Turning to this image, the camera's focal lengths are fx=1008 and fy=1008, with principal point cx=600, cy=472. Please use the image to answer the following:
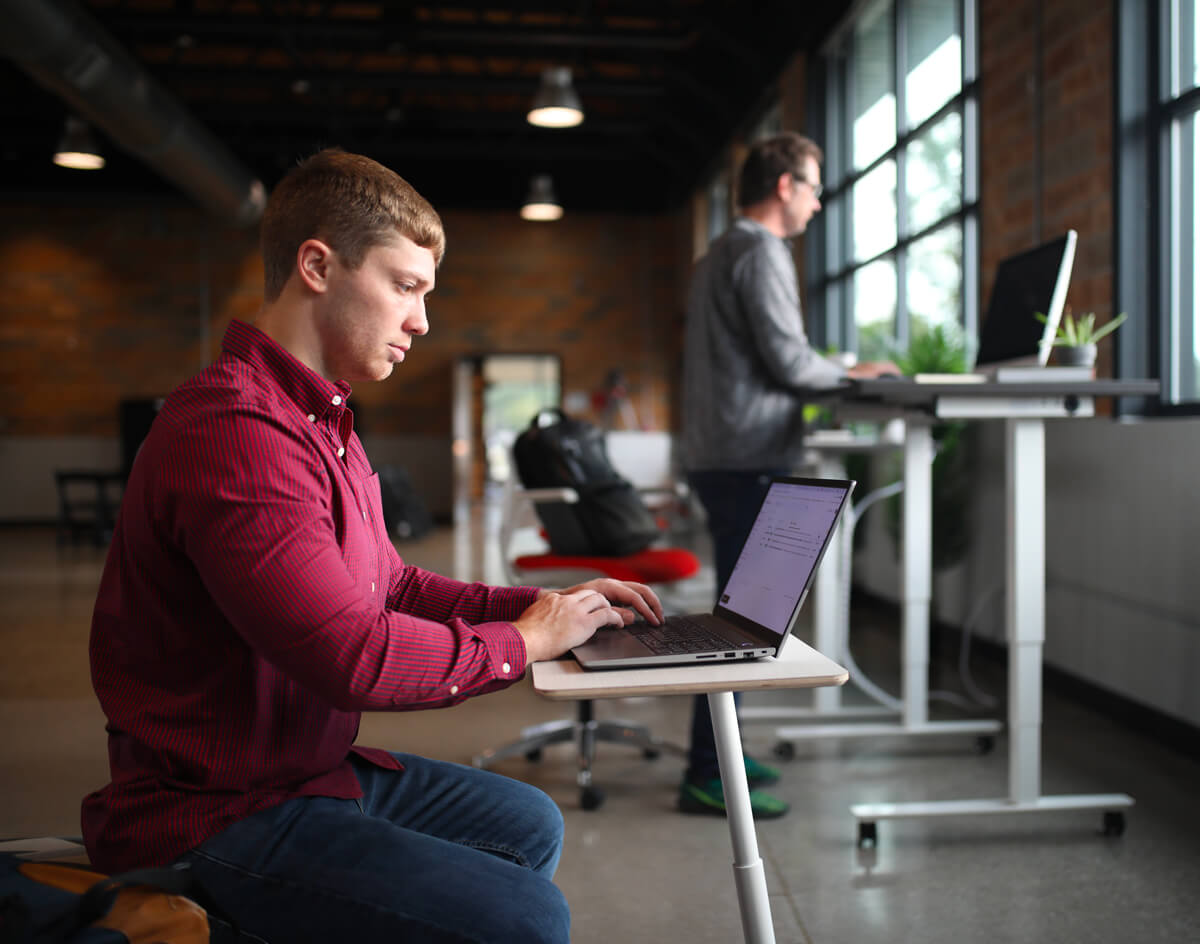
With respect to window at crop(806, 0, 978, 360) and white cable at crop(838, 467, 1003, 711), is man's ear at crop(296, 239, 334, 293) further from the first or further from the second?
window at crop(806, 0, 978, 360)

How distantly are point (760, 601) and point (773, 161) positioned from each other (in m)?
1.65

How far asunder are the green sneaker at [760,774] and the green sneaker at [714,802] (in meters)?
0.13

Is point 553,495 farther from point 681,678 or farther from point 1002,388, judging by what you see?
point 681,678

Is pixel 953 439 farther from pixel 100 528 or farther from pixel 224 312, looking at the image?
pixel 224 312

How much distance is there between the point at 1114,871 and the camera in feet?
7.13

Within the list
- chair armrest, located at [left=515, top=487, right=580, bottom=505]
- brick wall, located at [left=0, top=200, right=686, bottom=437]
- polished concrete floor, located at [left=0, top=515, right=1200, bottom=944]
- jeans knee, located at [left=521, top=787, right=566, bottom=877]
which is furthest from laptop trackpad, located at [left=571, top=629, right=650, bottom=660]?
brick wall, located at [left=0, top=200, right=686, bottom=437]

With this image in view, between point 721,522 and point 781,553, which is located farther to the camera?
point 721,522

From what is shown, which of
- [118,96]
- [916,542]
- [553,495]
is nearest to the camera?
[916,542]

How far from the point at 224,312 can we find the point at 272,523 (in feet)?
38.6

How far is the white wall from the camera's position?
2.99 m

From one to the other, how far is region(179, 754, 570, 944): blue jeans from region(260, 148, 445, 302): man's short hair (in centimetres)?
61

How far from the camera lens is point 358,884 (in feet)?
3.34

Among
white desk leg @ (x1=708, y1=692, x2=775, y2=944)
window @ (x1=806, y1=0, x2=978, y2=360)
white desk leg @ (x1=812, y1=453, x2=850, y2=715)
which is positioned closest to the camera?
white desk leg @ (x1=708, y1=692, x2=775, y2=944)

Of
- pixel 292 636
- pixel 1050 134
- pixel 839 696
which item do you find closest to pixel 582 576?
pixel 839 696
